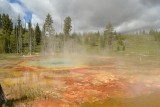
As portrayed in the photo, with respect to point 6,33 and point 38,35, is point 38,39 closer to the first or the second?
point 38,35

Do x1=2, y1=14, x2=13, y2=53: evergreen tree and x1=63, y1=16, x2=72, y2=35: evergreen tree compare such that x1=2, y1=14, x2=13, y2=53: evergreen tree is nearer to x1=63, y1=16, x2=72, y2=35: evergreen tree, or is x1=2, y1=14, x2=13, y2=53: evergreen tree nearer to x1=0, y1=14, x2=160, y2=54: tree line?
x1=0, y1=14, x2=160, y2=54: tree line

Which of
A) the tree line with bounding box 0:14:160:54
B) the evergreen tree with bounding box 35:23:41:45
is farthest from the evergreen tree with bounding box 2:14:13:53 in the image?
the evergreen tree with bounding box 35:23:41:45

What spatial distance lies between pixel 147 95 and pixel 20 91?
12103 millimetres

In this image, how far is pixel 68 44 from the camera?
104m

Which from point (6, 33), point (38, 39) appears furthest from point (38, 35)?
point (6, 33)

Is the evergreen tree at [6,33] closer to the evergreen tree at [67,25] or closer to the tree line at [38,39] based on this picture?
the tree line at [38,39]

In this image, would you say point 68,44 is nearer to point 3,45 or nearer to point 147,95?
point 3,45

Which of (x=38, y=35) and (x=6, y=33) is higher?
(x=38, y=35)

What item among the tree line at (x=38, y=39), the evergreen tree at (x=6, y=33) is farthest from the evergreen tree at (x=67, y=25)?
the evergreen tree at (x=6, y=33)

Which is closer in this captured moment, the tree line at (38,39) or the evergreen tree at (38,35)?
the tree line at (38,39)

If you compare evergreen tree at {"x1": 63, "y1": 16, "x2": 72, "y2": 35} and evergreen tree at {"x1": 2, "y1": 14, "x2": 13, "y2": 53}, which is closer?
evergreen tree at {"x1": 2, "y1": 14, "x2": 13, "y2": 53}

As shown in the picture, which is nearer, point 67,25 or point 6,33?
point 6,33

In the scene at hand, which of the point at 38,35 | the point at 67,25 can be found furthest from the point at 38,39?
the point at 67,25

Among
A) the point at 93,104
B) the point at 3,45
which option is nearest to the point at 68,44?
the point at 3,45
